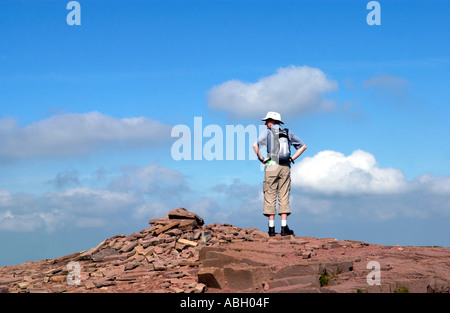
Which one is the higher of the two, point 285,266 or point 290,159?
point 290,159

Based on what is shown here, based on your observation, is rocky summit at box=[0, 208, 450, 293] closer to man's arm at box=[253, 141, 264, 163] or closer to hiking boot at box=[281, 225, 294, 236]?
hiking boot at box=[281, 225, 294, 236]

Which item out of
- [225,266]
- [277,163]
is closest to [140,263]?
[225,266]

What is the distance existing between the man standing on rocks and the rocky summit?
31.9 inches

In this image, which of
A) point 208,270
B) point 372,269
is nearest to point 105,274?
point 208,270

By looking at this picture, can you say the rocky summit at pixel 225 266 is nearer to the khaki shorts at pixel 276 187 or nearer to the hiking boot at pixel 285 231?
the hiking boot at pixel 285 231

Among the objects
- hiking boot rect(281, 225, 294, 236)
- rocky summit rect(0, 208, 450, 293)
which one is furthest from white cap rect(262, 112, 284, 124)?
rocky summit rect(0, 208, 450, 293)

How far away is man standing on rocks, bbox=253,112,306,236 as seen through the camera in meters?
15.1

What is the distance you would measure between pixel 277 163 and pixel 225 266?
508 cm

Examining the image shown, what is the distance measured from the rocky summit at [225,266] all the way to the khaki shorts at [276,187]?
881 millimetres

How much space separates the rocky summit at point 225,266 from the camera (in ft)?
34.0

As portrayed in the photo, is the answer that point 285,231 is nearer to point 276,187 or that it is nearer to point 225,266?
point 276,187
